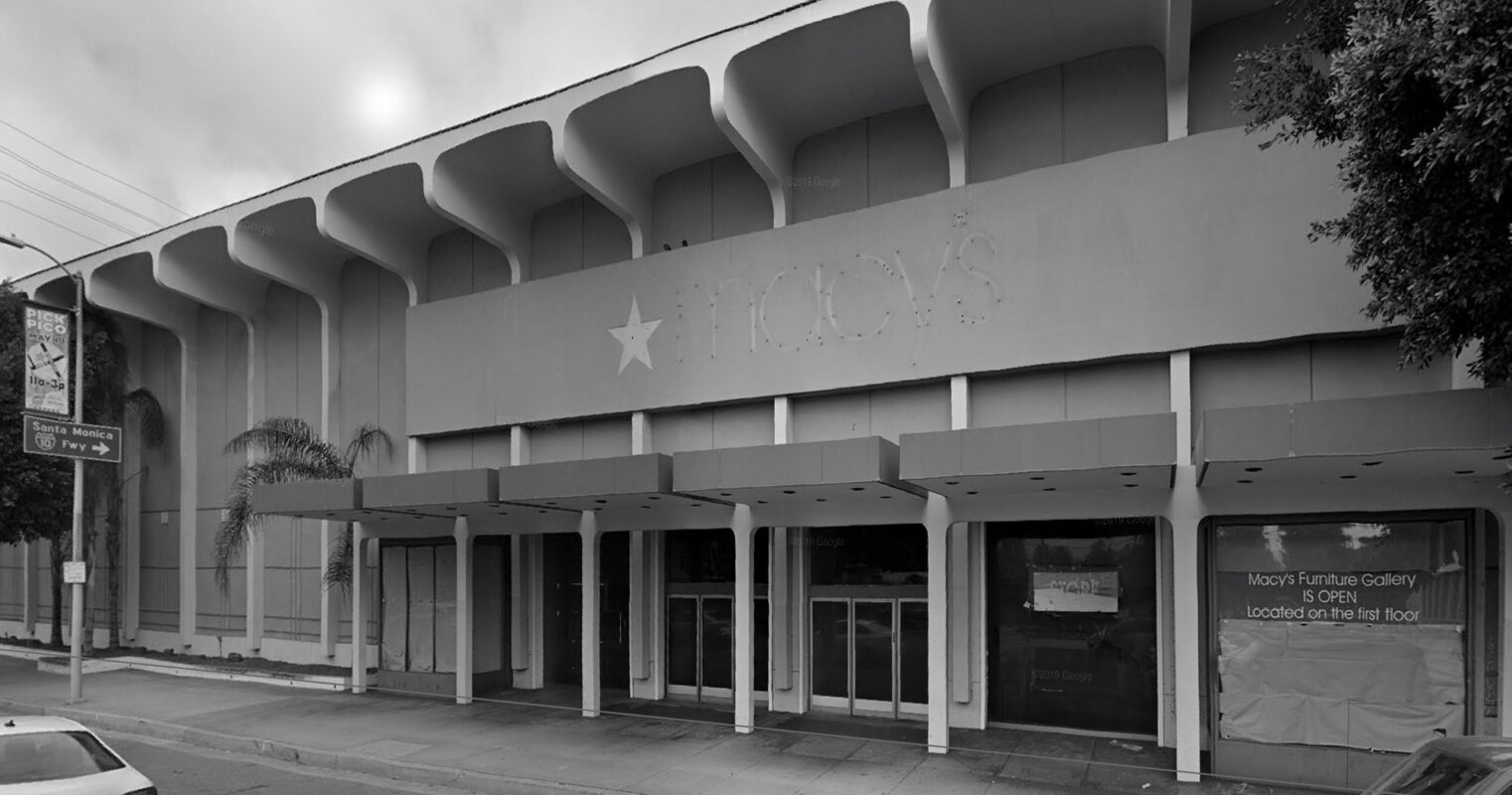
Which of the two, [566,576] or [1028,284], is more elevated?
[1028,284]

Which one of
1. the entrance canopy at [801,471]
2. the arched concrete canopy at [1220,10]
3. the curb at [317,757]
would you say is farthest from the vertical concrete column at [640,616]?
the arched concrete canopy at [1220,10]

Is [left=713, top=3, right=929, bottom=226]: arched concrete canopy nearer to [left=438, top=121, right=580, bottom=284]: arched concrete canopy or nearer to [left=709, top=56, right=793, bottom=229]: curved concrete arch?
[left=709, top=56, right=793, bottom=229]: curved concrete arch

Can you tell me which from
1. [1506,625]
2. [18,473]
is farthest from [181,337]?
[1506,625]

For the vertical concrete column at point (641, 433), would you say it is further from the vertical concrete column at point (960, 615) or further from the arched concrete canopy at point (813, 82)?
the vertical concrete column at point (960, 615)

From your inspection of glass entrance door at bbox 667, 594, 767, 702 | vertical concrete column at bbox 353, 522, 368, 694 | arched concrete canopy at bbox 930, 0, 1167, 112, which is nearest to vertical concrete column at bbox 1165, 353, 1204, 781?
arched concrete canopy at bbox 930, 0, 1167, 112

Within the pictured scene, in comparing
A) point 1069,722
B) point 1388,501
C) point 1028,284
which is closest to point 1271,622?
point 1388,501

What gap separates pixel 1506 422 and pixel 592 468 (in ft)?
34.3

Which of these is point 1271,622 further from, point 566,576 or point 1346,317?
point 566,576

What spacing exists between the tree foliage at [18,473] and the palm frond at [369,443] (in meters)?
6.97

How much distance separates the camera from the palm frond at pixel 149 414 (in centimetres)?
2466

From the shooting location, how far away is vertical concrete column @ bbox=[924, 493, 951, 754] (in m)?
12.5

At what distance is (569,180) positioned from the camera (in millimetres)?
17312

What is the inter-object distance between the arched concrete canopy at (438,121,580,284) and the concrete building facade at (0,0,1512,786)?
0.29 ft

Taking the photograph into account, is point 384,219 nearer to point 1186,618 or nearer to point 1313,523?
point 1186,618
